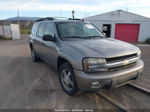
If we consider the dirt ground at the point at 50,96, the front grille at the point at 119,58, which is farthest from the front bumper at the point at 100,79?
the dirt ground at the point at 50,96

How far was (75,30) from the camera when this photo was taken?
3.63 m

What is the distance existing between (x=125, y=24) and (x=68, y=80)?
45.6ft

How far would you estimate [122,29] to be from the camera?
14820mm

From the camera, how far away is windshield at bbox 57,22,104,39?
11.2 feet

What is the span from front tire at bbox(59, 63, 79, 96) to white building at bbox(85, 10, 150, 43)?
41.9ft

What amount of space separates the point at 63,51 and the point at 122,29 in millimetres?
13700

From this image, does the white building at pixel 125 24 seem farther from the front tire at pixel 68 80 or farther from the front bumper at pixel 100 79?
the front bumper at pixel 100 79

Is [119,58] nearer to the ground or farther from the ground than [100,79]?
farther from the ground

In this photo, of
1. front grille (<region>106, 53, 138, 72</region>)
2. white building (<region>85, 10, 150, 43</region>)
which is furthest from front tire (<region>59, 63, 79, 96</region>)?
white building (<region>85, 10, 150, 43</region>)

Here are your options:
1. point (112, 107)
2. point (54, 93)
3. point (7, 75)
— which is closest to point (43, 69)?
point (7, 75)

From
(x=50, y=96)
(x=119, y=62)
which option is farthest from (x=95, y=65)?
(x=50, y=96)

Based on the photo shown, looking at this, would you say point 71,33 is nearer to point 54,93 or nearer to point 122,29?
point 54,93

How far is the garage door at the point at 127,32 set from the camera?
14.6m

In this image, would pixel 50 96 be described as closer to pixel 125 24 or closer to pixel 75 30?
pixel 75 30
